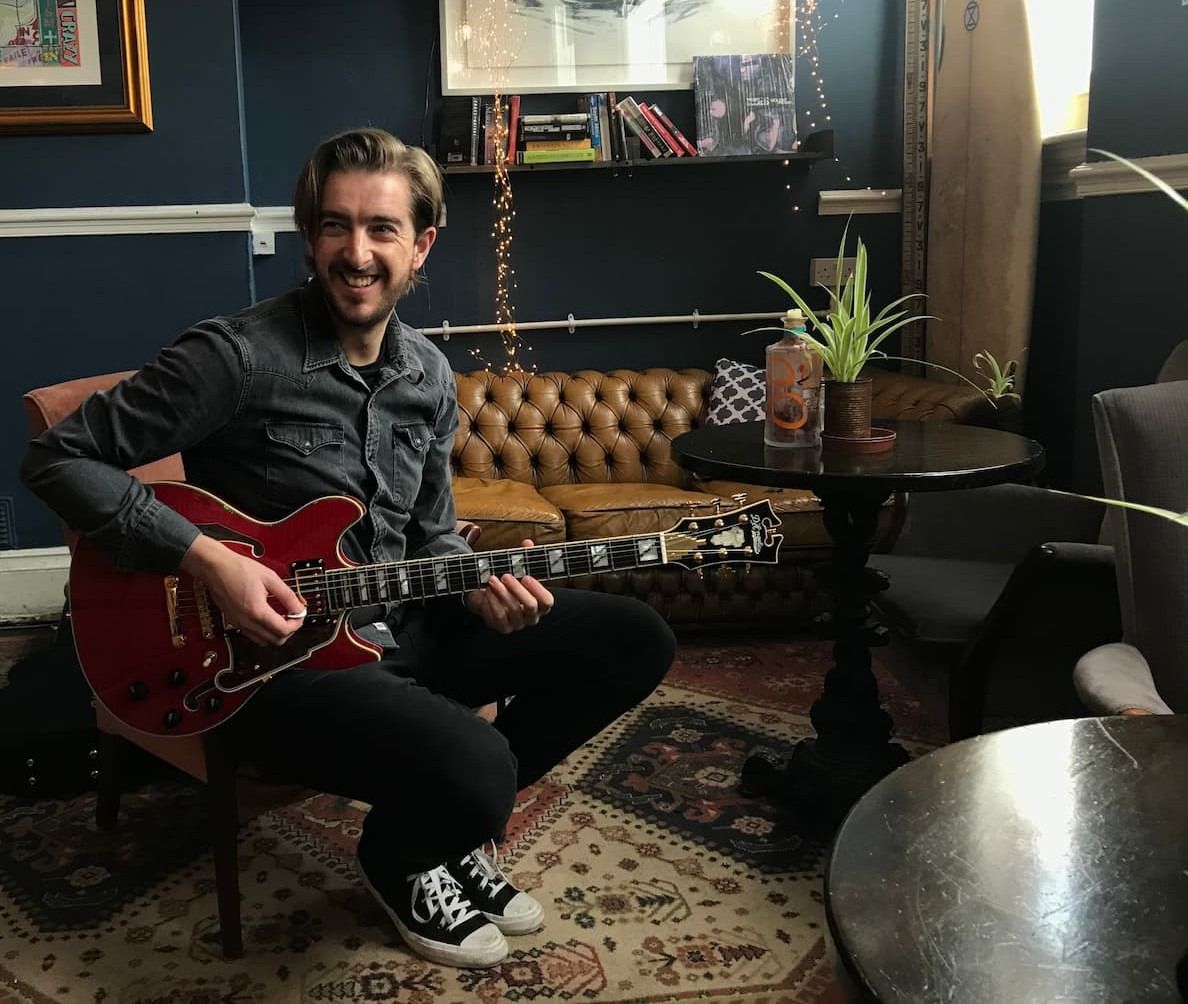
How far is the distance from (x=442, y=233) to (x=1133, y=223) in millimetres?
2206

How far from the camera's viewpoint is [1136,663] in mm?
1334

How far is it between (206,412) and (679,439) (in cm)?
93

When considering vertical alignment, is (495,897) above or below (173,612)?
below

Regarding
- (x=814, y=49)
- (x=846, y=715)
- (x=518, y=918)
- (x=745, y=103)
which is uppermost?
(x=814, y=49)

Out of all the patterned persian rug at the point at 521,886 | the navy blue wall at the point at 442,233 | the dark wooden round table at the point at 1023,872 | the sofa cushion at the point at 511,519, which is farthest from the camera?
the navy blue wall at the point at 442,233

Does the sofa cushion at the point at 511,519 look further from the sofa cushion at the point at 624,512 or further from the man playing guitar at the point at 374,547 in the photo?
the man playing guitar at the point at 374,547

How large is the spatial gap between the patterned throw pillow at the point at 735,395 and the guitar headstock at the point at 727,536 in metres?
1.85

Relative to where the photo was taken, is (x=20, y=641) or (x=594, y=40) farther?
(x=594, y=40)

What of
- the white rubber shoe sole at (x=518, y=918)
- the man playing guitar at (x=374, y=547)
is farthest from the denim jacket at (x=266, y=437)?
the white rubber shoe sole at (x=518, y=918)

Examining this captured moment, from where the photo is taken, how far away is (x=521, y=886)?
184 cm

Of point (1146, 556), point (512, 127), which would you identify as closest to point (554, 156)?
point (512, 127)

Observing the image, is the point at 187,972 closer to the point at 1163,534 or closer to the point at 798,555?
the point at 1163,534

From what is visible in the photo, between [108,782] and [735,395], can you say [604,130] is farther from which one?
[108,782]

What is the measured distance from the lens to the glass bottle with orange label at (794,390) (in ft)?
6.40
